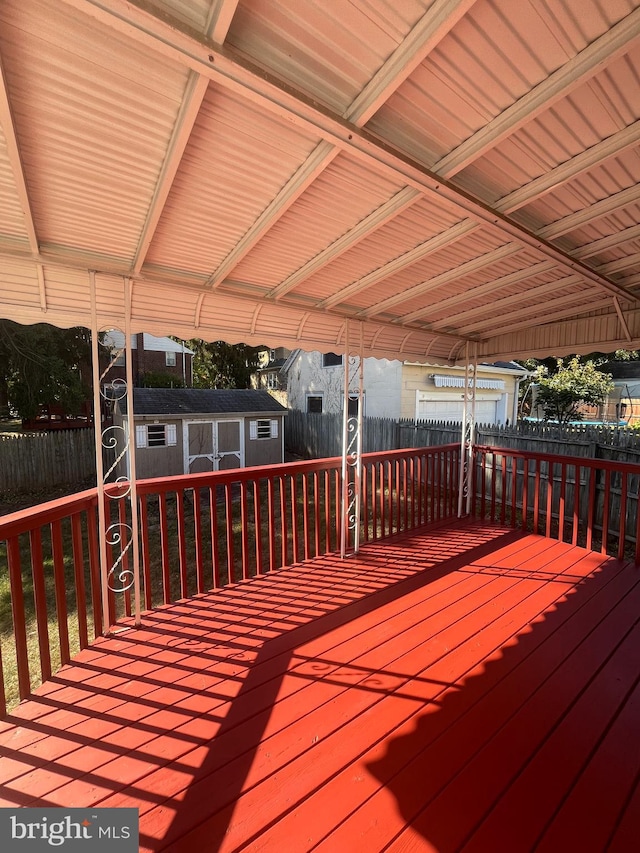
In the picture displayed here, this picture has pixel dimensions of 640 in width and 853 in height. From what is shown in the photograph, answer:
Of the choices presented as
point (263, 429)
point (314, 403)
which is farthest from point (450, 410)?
point (263, 429)

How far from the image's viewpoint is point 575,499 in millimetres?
3729

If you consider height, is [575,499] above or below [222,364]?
below

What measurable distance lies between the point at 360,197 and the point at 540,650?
9.30ft

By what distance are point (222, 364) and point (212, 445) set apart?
12866mm

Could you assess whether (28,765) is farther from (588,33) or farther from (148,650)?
(588,33)

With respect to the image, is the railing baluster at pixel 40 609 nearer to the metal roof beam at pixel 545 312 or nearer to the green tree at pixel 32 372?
the metal roof beam at pixel 545 312

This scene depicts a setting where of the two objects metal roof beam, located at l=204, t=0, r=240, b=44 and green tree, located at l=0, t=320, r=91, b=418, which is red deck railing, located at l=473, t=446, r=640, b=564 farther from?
green tree, located at l=0, t=320, r=91, b=418

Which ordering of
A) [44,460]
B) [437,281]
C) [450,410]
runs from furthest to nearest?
[450,410], [44,460], [437,281]

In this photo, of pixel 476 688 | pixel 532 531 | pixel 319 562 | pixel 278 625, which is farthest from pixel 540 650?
pixel 532 531

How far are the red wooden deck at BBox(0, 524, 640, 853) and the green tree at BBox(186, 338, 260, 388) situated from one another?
2112 centimetres

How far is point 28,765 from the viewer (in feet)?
5.42

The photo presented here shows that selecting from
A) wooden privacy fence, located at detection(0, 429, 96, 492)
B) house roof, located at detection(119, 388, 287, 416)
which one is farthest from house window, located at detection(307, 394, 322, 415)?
wooden privacy fence, located at detection(0, 429, 96, 492)

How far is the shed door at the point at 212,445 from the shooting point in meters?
11.0

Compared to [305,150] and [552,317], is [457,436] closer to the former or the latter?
[552,317]
